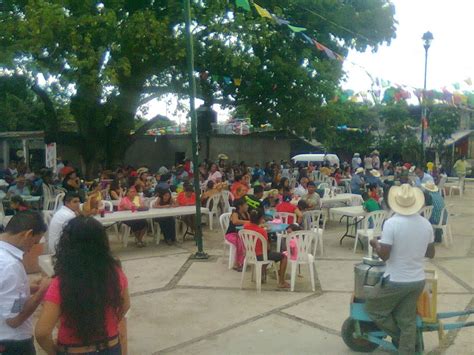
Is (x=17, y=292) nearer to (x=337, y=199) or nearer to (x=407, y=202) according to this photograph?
(x=407, y=202)

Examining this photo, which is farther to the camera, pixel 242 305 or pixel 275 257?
pixel 275 257

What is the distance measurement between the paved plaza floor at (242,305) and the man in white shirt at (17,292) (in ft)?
6.93

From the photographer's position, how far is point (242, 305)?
19.8 feet

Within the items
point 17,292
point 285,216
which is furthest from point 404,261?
point 285,216

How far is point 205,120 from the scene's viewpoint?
20219 millimetres

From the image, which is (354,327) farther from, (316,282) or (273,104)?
(273,104)

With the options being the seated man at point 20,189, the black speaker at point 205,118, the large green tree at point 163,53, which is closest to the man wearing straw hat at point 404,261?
the large green tree at point 163,53

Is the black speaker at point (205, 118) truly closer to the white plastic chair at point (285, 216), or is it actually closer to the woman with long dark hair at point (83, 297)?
the white plastic chair at point (285, 216)

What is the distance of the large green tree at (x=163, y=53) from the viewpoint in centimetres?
1090

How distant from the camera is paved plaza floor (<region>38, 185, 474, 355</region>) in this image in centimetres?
488

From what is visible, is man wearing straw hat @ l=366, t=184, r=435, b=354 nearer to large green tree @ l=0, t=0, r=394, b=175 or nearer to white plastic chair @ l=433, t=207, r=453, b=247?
white plastic chair @ l=433, t=207, r=453, b=247

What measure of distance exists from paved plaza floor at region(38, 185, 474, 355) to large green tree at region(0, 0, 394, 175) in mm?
4677

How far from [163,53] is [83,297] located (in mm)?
10277

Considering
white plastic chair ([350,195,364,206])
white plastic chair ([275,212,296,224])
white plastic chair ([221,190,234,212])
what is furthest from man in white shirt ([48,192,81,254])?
white plastic chair ([350,195,364,206])
